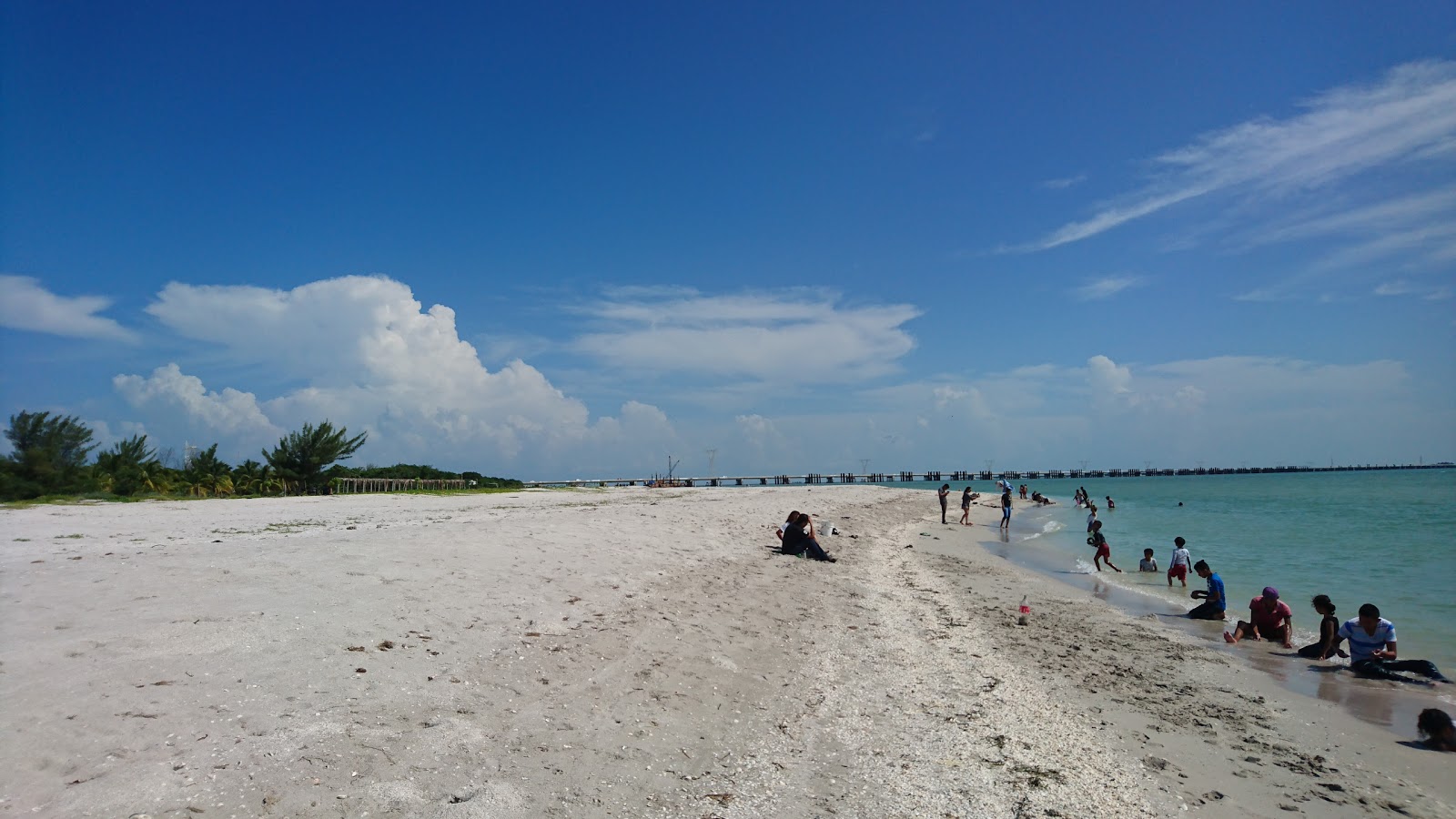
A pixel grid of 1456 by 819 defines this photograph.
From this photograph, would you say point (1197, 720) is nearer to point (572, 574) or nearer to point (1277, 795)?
point (1277, 795)

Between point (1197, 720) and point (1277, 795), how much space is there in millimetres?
1682

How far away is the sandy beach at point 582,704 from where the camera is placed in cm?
470

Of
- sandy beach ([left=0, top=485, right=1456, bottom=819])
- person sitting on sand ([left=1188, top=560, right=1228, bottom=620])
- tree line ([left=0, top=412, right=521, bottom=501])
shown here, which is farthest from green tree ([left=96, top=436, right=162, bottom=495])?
person sitting on sand ([left=1188, top=560, right=1228, bottom=620])

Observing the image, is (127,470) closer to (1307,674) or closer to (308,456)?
(308,456)

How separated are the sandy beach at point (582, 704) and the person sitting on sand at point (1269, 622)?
1088 mm

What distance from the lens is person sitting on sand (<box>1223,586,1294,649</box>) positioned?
36.6 feet

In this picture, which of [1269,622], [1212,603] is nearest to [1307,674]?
[1269,622]

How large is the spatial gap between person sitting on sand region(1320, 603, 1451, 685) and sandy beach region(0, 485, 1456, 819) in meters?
1.43

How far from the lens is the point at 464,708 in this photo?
5.82 m

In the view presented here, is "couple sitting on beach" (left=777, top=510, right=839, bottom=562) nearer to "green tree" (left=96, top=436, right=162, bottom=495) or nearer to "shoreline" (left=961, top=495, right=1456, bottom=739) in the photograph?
"shoreline" (left=961, top=495, right=1456, bottom=739)

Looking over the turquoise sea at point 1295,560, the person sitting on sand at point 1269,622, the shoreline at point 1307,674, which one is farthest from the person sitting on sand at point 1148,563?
the person sitting on sand at point 1269,622

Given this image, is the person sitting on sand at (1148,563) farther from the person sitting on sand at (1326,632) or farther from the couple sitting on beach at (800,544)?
the person sitting on sand at (1326,632)

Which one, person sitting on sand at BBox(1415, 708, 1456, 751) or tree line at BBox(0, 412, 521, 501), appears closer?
person sitting on sand at BBox(1415, 708, 1456, 751)

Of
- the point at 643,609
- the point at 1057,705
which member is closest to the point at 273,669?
the point at 643,609
